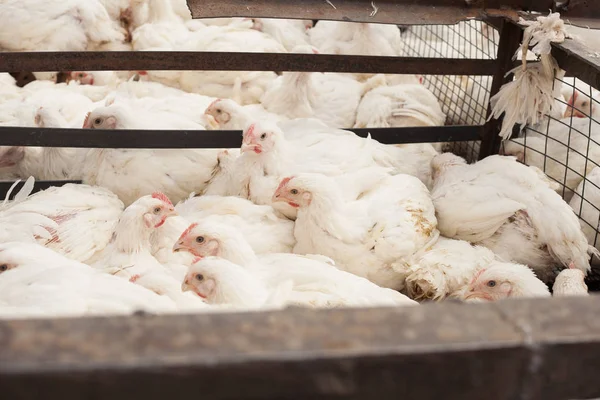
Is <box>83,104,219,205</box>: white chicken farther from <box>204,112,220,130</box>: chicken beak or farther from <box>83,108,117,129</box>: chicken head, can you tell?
<box>204,112,220,130</box>: chicken beak

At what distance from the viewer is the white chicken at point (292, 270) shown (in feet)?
8.54

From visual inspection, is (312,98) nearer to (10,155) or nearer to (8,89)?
(10,155)

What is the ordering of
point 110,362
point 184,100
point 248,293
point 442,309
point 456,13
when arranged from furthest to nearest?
point 184,100 < point 456,13 < point 248,293 < point 442,309 < point 110,362

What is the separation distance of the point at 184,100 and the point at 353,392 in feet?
11.5

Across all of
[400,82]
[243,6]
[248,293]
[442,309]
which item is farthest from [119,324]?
[400,82]

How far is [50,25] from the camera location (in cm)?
473

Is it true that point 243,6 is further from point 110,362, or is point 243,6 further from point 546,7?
point 110,362

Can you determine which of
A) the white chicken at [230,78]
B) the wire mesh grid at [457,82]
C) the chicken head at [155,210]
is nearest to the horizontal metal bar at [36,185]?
the chicken head at [155,210]

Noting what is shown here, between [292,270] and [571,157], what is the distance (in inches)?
74.7

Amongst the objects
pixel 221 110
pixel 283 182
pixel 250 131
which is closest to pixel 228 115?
pixel 221 110

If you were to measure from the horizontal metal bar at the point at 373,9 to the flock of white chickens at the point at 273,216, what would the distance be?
61 centimetres

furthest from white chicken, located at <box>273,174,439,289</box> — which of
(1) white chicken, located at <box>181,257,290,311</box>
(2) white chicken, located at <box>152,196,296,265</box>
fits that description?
(1) white chicken, located at <box>181,257,290,311</box>

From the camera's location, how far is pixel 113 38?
5.05 meters

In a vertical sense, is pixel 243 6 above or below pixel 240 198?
above
